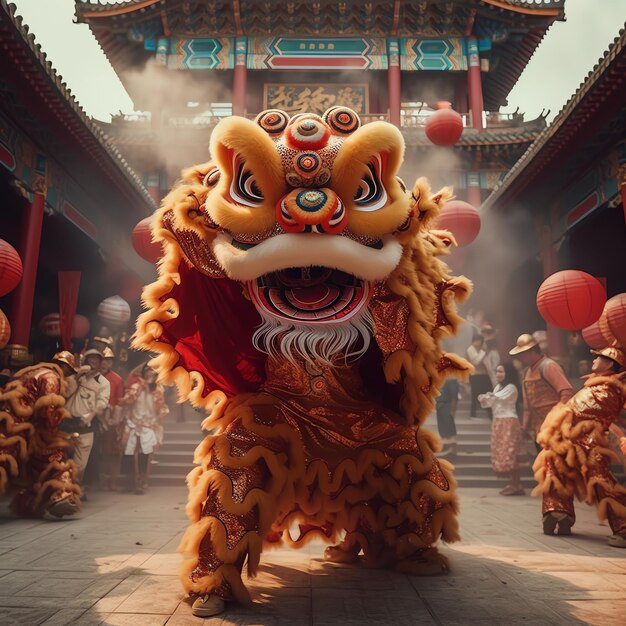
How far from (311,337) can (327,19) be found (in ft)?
42.6

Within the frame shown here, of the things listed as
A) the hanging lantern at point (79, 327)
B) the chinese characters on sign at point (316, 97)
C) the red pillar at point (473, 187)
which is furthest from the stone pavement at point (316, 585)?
the chinese characters on sign at point (316, 97)

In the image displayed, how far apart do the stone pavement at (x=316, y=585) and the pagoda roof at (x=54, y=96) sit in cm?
396

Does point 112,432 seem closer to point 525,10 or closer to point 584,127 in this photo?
point 584,127

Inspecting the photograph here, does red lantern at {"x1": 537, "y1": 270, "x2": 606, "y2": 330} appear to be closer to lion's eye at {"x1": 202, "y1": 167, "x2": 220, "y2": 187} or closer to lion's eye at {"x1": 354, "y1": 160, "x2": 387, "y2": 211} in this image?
lion's eye at {"x1": 354, "y1": 160, "x2": 387, "y2": 211}

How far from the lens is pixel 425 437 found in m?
2.57

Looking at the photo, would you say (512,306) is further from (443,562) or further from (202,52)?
(443,562)

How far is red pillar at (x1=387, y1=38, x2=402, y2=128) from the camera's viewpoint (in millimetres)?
12797

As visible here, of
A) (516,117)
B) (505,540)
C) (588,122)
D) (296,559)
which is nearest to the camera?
(296,559)

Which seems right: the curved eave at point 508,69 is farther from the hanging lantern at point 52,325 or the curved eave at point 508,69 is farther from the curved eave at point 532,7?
the hanging lantern at point 52,325

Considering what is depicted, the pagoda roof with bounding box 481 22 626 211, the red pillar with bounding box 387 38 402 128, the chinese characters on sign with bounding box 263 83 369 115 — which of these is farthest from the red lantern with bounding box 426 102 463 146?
the chinese characters on sign with bounding box 263 83 369 115

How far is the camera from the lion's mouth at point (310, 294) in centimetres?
218

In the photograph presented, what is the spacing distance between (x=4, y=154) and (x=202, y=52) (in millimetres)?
8725

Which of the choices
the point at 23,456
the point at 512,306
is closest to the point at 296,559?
the point at 23,456

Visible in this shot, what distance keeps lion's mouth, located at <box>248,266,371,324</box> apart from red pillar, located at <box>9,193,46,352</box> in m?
4.77
